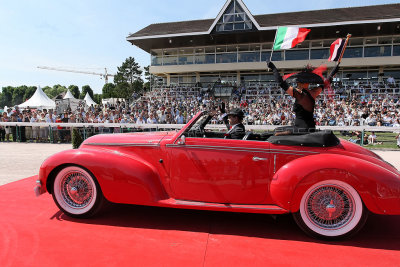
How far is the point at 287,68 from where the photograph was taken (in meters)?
26.0

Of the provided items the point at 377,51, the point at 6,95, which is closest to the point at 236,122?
the point at 377,51

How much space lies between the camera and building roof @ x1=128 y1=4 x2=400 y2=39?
2288 centimetres

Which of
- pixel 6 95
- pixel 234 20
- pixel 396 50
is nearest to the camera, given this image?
pixel 396 50

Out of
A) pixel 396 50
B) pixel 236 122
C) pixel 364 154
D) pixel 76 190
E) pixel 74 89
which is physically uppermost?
pixel 74 89

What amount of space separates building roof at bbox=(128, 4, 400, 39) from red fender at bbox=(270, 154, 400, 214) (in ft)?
A: 77.7

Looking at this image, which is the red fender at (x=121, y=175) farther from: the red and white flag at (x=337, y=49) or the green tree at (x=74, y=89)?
the green tree at (x=74, y=89)

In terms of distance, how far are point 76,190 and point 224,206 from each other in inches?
79.2

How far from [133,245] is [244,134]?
6.52 feet

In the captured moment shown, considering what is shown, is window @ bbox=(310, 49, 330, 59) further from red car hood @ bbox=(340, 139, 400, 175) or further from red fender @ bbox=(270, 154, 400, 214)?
red fender @ bbox=(270, 154, 400, 214)

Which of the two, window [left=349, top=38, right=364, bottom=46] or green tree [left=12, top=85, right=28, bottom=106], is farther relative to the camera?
green tree [left=12, top=85, right=28, bottom=106]

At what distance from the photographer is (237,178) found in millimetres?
3283

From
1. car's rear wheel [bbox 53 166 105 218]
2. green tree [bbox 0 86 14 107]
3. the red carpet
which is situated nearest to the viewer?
the red carpet

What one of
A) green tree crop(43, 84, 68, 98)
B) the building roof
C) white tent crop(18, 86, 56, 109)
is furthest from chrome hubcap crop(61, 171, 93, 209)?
green tree crop(43, 84, 68, 98)

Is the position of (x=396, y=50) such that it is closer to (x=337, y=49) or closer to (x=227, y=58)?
(x=227, y=58)
